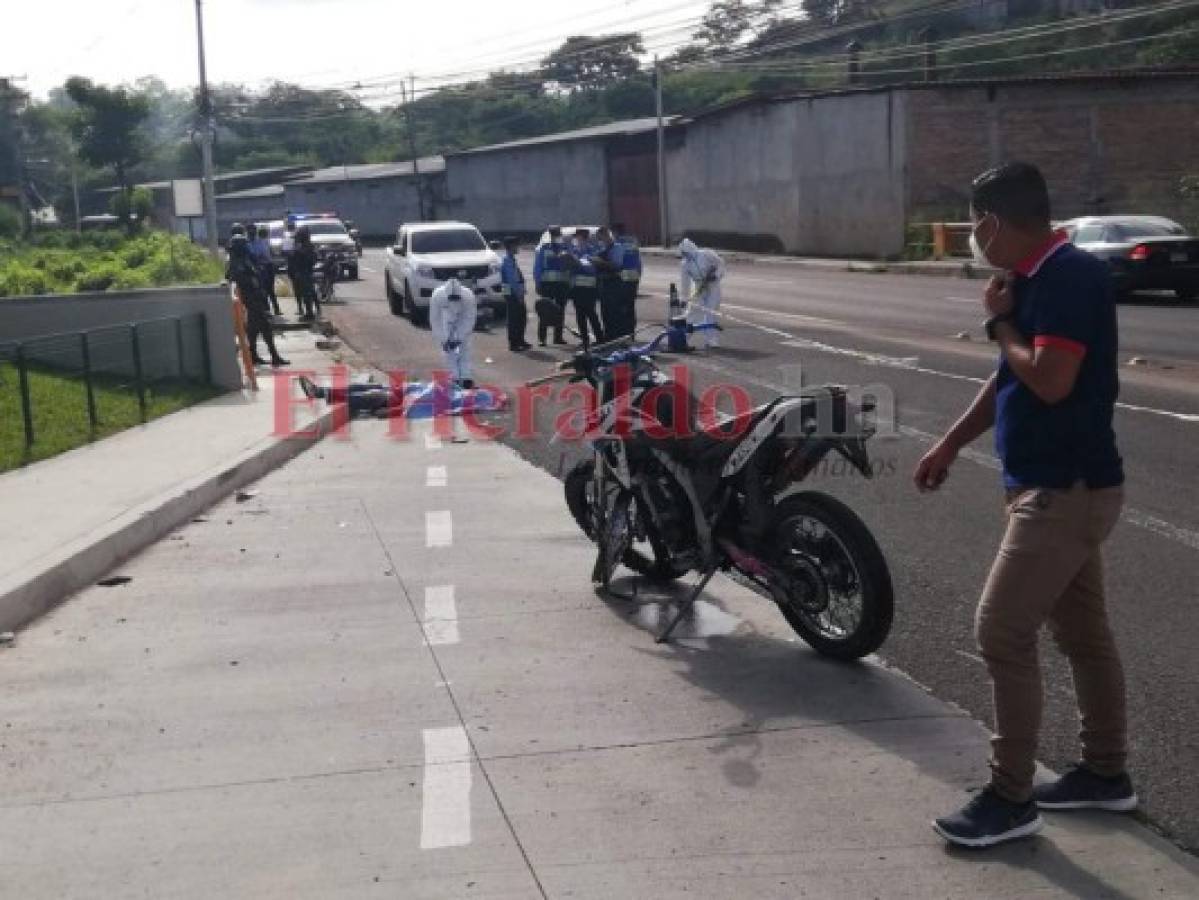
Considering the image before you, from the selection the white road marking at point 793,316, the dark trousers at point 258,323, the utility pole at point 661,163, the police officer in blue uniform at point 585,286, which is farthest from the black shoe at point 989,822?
the utility pole at point 661,163

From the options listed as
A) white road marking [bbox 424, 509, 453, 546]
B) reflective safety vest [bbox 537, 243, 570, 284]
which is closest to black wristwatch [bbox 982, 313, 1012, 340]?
white road marking [bbox 424, 509, 453, 546]

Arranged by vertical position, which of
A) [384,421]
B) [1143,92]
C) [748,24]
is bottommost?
[384,421]

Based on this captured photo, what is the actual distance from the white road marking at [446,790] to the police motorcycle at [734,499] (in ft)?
5.00

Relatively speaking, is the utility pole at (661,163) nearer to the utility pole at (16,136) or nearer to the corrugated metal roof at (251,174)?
the utility pole at (16,136)

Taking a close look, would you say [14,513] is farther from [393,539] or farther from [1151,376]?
[1151,376]

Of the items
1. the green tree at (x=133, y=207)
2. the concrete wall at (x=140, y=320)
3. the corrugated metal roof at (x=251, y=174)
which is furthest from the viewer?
the corrugated metal roof at (x=251, y=174)

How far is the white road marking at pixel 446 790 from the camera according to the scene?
460 cm

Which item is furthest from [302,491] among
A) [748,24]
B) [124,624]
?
[748,24]

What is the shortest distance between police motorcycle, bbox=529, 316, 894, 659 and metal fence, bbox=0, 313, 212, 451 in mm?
6999

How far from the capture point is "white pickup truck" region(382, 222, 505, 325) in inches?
1083

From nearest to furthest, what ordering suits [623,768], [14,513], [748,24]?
[623,768] < [14,513] < [748,24]

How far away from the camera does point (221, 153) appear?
129875 millimetres

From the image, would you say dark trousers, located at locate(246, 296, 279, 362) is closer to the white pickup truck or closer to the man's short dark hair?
the white pickup truck

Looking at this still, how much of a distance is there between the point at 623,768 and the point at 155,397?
12074 millimetres
